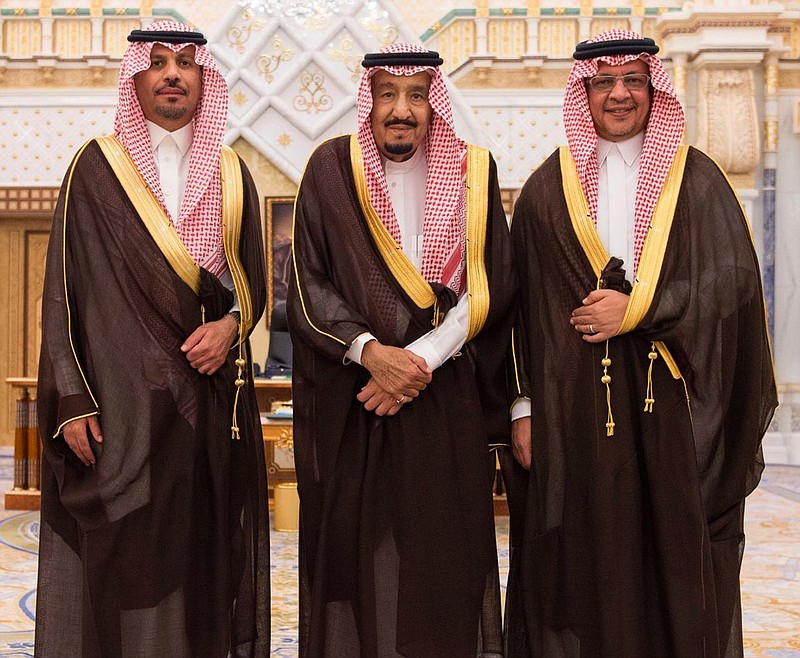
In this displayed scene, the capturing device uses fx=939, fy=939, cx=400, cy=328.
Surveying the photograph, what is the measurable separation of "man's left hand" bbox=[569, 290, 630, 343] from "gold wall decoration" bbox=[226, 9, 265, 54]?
17.9 ft

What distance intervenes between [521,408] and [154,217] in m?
1.03

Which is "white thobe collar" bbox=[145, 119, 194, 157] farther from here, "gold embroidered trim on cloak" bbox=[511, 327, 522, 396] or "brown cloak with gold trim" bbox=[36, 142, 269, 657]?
"gold embroidered trim on cloak" bbox=[511, 327, 522, 396]

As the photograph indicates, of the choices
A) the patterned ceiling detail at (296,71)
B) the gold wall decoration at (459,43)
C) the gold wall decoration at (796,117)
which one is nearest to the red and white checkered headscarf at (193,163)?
the patterned ceiling detail at (296,71)

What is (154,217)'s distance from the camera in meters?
2.31

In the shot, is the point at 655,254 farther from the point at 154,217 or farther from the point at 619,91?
the point at 154,217

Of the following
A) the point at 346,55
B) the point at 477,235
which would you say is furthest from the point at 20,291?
the point at 477,235

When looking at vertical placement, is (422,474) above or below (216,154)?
below

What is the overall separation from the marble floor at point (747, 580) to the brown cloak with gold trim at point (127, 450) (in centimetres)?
96

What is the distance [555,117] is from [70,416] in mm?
6070

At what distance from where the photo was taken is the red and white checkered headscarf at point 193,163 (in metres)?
2.36

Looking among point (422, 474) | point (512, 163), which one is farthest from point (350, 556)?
point (512, 163)

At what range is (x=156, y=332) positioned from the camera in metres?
2.29

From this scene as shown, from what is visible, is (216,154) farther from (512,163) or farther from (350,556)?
(512,163)

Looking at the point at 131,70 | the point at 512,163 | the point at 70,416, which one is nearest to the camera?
the point at 70,416
